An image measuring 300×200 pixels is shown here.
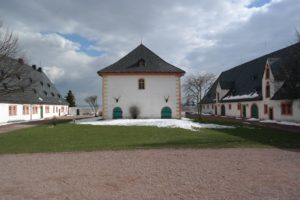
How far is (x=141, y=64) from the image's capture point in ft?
104

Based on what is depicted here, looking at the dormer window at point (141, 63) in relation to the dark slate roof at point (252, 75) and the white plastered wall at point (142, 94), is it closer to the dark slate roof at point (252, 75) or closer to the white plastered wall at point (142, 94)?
the white plastered wall at point (142, 94)

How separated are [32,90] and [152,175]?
38262mm

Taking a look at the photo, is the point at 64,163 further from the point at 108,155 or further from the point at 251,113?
the point at 251,113

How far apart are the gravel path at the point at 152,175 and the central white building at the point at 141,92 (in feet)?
64.0

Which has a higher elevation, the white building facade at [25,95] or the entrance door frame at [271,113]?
the white building facade at [25,95]

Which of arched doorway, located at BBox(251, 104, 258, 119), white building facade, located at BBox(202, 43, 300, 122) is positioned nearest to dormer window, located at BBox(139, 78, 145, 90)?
white building facade, located at BBox(202, 43, 300, 122)

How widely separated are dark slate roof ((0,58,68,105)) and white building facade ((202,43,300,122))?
24382 millimetres

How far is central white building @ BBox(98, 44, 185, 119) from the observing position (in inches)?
1224

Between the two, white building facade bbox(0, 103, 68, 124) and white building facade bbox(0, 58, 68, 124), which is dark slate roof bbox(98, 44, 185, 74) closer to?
white building facade bbox(0, 58, 68, 124)

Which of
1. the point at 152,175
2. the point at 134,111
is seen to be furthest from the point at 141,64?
the point at 152,175

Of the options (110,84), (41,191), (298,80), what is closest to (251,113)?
(298,80)

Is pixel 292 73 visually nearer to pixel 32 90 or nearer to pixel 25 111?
pixel 25 111

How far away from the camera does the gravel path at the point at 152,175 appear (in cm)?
623

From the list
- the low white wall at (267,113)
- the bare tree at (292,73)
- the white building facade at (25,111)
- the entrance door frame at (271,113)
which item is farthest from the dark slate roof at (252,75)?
the white building facade at (25,111)
